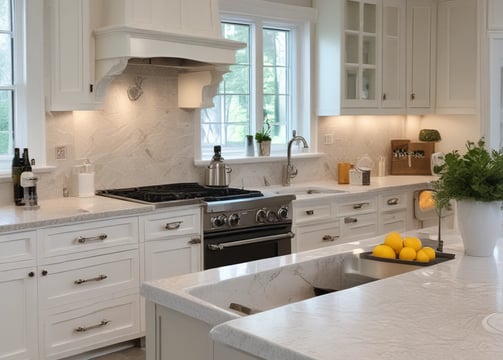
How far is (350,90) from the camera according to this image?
5.83 metres

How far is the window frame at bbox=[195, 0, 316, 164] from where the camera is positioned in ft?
17.4

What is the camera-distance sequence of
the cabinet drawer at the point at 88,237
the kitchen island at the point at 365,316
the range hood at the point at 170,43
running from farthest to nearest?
1. the range hood at the point at 170,43
2. the cabinet drawer at the point at 88,237
3. the kitchen island at the point at 365,316

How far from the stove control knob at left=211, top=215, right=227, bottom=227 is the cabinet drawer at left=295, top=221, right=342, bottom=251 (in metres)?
0.71

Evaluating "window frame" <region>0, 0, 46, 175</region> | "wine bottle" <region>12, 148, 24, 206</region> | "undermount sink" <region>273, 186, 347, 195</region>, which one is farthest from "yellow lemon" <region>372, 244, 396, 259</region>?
"undermount sink" <region>273, 186, 347, 195</region>

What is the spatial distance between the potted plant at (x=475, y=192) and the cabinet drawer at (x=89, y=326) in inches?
84.3

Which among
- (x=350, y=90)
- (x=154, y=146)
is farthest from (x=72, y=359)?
(x=350, y=90)

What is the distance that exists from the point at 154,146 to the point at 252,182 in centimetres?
96

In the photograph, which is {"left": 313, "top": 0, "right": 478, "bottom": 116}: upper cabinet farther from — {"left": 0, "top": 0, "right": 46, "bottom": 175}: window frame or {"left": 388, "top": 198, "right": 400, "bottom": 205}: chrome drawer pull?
{"left": 0, "top": 0, "right": 46, "bottom": 175}: window frame

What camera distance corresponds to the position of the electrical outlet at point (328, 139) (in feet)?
19.7

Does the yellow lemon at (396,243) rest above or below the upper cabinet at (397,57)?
below

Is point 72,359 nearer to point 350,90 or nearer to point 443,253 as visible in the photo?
point 443,253

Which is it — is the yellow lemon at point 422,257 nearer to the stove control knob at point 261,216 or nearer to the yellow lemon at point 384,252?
the yellow lemon at point 384,252

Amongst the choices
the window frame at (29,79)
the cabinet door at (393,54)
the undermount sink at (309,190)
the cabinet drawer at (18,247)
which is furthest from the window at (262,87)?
the cabinet drawer at (18,247)

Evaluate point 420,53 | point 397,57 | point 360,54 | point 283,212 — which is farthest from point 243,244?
point 420,53
